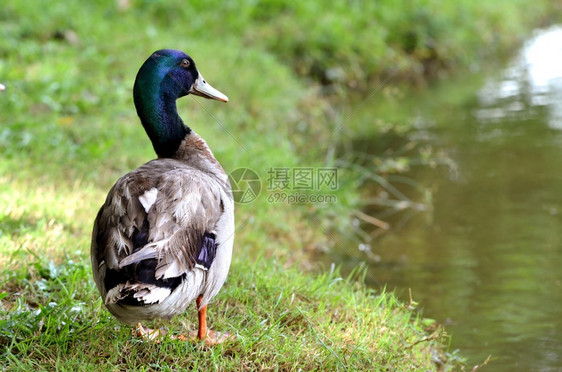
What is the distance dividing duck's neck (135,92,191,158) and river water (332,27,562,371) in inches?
79.4

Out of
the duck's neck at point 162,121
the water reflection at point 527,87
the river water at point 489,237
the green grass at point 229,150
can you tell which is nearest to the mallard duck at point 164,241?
the duck's neck at point 162,121

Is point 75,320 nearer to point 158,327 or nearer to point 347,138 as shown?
point 158,327

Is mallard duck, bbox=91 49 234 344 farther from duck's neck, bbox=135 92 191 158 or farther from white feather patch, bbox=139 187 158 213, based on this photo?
duck's neck, bbox=135 92 191 158

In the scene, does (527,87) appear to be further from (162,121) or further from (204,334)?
(204,334)

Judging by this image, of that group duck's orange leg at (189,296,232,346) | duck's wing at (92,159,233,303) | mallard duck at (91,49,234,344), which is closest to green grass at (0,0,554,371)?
duck's orange leg at (189,296,232,346)

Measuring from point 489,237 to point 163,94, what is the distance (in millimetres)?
3312

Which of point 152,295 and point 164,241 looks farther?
point 164,241

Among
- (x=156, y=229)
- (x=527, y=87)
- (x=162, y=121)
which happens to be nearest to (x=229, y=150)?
(x=162, y=121)

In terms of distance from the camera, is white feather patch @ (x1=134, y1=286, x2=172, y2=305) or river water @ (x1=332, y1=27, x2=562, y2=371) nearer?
white feather patch @ (x1=134, y1=286, x2=172, y2=305)

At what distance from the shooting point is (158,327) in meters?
3.55

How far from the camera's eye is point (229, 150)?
22.5 ft

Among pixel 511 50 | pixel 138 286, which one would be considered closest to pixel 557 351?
pixel 138 286

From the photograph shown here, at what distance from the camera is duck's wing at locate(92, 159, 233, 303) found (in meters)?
2.93

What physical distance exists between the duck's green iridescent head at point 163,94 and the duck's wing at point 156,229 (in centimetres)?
47
